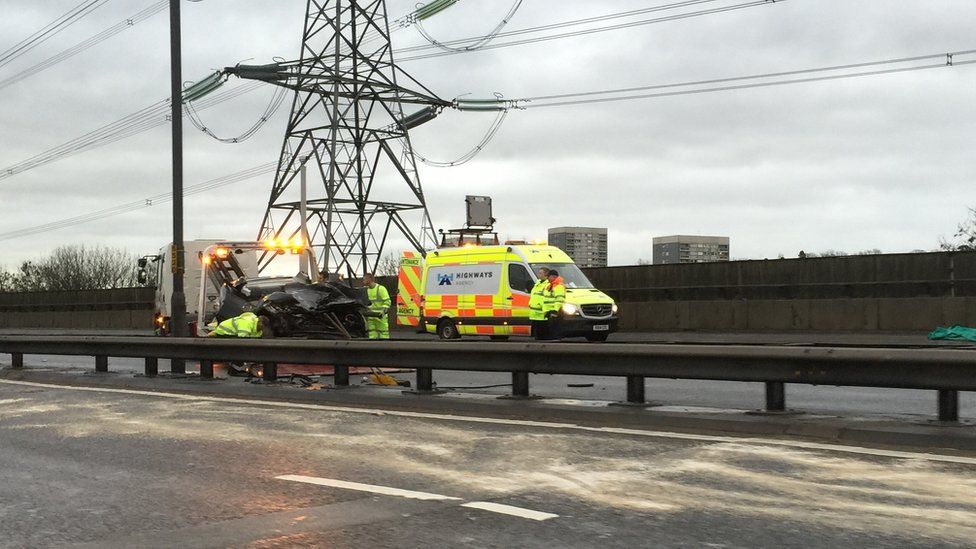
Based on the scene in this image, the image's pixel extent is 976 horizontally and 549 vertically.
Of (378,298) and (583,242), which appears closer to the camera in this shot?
(378,298)

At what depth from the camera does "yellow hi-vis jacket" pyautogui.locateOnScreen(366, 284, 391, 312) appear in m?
17.1

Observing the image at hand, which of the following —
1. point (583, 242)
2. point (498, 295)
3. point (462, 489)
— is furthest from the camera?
point (583, 242)

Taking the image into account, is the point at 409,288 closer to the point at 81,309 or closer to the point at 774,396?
the point at 774,396

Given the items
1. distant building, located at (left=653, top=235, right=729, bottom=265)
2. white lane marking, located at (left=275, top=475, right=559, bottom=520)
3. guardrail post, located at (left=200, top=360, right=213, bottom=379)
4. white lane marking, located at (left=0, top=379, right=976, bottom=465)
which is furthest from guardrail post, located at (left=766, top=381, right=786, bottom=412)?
distant building, located at (left=653, top=235, right=729, bottom=265)

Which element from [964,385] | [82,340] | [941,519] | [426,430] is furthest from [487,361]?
[82,340]

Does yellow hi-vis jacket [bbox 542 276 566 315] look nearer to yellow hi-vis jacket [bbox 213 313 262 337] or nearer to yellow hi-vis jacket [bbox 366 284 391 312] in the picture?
yellow hi-vis jacket [bbox 366 284 391 312]

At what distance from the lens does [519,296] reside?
2383cm

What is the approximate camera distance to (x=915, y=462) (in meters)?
6.81

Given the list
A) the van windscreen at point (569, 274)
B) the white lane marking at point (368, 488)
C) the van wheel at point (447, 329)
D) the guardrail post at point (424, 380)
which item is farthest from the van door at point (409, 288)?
the white lane marking at point (368, 488)

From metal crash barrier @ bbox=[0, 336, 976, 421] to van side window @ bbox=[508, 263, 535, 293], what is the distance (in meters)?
10.3

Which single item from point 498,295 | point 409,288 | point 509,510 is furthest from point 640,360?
point 409,288

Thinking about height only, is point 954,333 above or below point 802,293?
below

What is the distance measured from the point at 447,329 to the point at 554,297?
6654 mm

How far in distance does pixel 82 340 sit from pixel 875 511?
1361 cm
